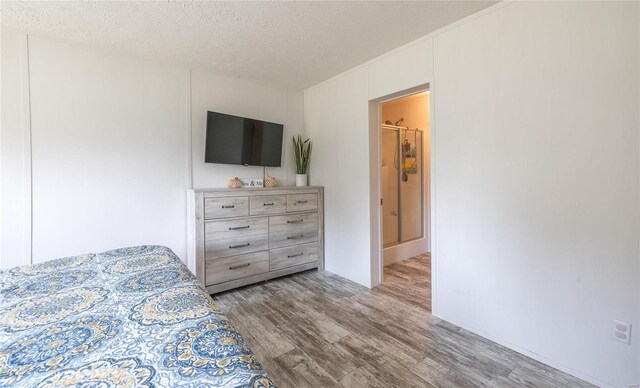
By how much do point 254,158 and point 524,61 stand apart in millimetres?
2580

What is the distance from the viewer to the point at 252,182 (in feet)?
10.9

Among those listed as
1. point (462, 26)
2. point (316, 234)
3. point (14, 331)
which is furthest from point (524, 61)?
point (14, 331)

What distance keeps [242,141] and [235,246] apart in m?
1.16

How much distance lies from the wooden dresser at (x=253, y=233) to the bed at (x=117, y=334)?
1.28 m

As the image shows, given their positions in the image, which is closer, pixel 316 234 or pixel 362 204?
pixel 362 204

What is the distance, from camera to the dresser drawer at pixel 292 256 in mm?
3133

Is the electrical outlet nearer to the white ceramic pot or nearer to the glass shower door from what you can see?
the glass shower door

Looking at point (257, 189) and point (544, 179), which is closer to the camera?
point (544, 179)

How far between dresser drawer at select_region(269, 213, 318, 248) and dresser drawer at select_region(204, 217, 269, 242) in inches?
4.4

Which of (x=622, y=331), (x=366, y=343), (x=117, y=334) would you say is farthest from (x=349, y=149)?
(x=117, y=334)

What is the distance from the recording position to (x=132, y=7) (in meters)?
1.90

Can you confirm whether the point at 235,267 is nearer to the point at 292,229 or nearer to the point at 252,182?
the point at 292,229

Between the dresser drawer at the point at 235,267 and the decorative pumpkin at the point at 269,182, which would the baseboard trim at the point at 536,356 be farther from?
the decorative pumpkin at the point at 269,182

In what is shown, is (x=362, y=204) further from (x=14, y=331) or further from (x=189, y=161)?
(x=14, y=331)
